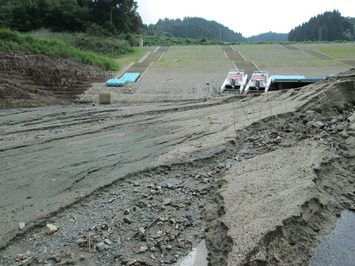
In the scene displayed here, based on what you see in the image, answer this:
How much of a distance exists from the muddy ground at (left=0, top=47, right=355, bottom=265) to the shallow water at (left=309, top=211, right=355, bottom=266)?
4.4 inches

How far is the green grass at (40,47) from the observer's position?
1795 centimetres

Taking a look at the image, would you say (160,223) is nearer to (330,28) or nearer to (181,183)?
(181,183)

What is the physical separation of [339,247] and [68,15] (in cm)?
3948

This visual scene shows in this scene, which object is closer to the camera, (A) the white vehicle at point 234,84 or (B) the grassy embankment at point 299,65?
(A) the white vehicle at point 234,84

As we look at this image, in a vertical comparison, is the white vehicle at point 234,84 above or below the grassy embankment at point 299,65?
below

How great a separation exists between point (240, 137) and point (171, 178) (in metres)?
2.41

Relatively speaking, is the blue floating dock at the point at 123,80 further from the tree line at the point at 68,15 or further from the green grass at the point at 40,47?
the tree line at the point at 68,15

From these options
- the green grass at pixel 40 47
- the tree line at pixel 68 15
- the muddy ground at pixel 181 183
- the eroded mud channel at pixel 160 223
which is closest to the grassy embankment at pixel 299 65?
the muddy ground at pixel 181 183

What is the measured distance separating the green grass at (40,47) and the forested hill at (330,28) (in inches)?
2743

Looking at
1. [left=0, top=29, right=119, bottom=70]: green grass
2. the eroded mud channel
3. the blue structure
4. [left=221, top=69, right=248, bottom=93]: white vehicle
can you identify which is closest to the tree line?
[left=0, top=29, right=119, bottom=70]: green grass

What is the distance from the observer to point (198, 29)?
3922 inches

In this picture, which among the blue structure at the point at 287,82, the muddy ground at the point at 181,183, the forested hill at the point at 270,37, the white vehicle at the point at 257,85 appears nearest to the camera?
the muddy ground at the point at 181,183

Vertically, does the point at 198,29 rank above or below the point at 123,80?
above

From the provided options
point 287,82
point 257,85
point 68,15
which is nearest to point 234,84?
point 257,85
